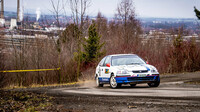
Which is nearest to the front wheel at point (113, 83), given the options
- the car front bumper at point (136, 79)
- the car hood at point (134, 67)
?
the car front bumper at point (136, 79)

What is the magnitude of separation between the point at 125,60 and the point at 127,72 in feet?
4.34

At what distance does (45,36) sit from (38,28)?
1.41 meters

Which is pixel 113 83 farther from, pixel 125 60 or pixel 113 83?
pixel 125 60

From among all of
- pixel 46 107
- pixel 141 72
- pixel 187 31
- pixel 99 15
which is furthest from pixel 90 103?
pixel 99 15

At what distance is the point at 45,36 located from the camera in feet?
119

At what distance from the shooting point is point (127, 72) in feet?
50.1

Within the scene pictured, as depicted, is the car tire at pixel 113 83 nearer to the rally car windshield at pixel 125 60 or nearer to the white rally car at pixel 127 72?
the white rally car at pixel 127 72

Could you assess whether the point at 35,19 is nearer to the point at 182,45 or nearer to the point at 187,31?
the point at 182,45

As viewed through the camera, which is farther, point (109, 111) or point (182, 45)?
point (182, 45)

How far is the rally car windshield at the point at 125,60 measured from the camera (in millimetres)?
16281

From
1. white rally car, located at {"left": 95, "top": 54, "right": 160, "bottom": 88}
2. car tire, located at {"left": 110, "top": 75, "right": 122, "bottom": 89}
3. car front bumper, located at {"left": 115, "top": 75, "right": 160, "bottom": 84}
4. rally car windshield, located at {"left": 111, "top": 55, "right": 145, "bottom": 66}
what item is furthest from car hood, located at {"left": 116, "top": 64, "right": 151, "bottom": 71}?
car tire, located at {"left": 110, "top": 75, "right": 122, "bottom": 89}

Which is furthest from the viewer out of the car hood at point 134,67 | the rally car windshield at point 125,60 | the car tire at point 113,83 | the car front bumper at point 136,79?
the rally car windshield at point 125,60

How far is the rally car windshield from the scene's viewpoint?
16.3 meters

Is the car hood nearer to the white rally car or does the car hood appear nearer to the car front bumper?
the white rally car
